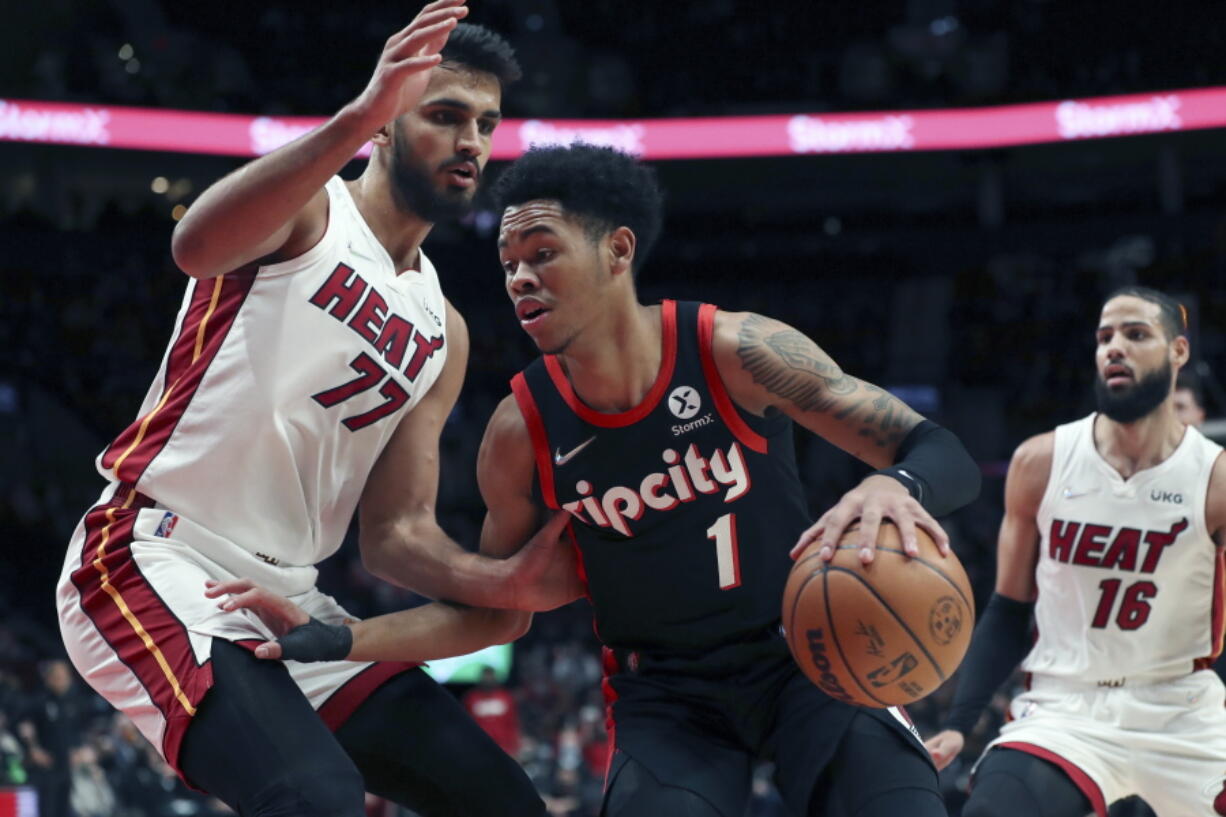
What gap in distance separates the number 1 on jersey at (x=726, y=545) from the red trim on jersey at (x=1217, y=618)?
237 centimetres

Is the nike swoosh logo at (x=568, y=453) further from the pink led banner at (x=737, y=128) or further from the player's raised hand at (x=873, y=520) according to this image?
the pink led banner at (x=737, y=128)

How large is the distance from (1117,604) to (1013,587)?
1.26 ft

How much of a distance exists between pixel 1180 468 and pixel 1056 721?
1.02 m

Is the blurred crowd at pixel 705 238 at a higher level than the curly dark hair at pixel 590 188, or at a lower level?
higher

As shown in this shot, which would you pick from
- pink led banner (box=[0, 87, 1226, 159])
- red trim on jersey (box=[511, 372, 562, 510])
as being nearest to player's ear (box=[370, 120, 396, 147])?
red trim on jersey (box=[511, 372, 562, 510])

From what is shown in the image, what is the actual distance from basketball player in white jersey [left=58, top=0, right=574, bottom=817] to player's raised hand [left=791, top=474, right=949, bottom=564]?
89 centimetres

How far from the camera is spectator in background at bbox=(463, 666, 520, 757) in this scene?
425 inches

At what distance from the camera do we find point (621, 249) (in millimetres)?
3527

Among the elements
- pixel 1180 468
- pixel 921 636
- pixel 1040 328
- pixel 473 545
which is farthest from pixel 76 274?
pixel 921 636

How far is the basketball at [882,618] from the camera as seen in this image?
9.53 ft

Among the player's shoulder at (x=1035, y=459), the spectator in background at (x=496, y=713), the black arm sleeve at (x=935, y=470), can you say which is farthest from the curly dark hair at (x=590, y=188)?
the spectator in background at (x=496, y=713)

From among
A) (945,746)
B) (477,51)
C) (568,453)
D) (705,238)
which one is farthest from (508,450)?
(705,238)

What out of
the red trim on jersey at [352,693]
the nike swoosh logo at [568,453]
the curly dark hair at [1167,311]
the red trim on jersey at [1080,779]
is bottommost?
the red trim on jersey at [1080,779]

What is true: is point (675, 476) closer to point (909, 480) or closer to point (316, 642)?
point (909, 480)
